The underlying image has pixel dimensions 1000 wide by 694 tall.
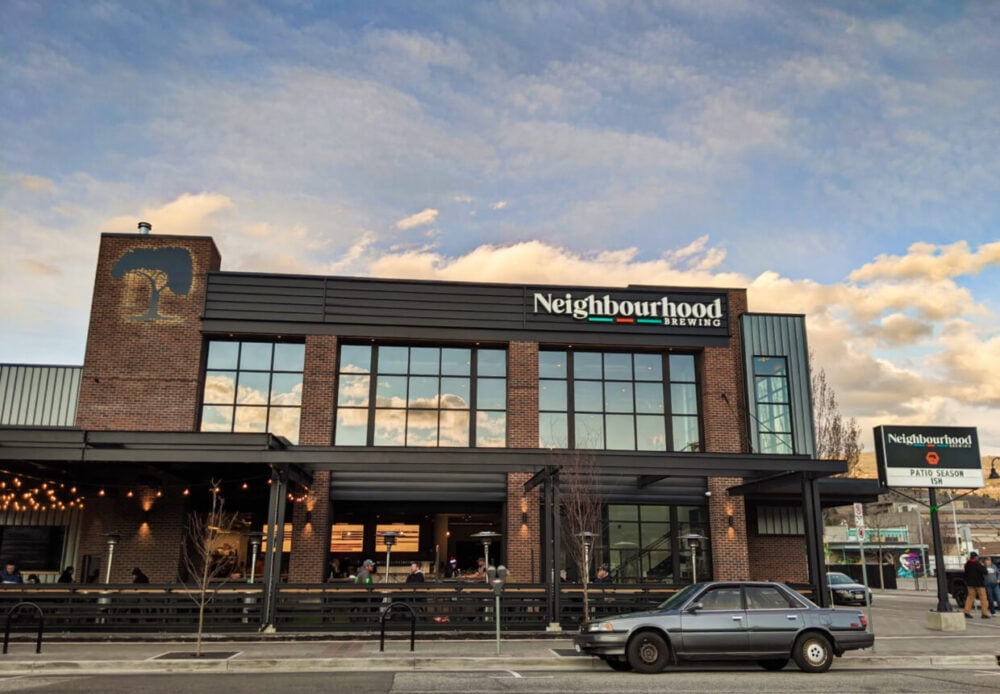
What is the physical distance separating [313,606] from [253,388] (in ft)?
30.4

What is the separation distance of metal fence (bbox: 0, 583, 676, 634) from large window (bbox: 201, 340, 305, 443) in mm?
7550

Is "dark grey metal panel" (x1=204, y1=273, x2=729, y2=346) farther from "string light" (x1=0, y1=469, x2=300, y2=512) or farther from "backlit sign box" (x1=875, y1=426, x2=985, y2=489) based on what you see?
"backlit sign box" (x1=875, y1=426, x2=985, y2=489)

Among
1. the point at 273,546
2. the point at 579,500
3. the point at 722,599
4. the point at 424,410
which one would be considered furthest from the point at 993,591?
the point at 273,546

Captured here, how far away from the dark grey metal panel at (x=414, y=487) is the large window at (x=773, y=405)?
30.0 feet

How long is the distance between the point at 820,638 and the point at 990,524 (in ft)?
534

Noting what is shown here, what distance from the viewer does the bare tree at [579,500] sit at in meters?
22.3

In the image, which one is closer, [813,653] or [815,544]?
[813,653]

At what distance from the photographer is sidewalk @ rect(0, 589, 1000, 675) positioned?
1409 cm

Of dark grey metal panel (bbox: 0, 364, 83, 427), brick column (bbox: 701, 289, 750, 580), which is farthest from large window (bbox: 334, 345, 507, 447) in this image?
dark grey metal panel (bbox: 0, 364, 83, 427)

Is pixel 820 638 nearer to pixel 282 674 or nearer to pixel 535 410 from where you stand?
pixel 282 674

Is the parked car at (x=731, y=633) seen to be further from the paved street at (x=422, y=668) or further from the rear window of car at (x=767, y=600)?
the paved street at (x=422, y=668)

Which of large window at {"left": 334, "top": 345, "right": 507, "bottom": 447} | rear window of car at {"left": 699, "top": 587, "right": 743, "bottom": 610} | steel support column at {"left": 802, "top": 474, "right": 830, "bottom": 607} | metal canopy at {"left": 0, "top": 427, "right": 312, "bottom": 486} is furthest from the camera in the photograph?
large window at {"left": 334, "top": 345, "right": 507, "bottom": 447}

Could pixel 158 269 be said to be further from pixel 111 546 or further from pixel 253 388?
pixel 111 546

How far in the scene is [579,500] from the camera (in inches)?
894
